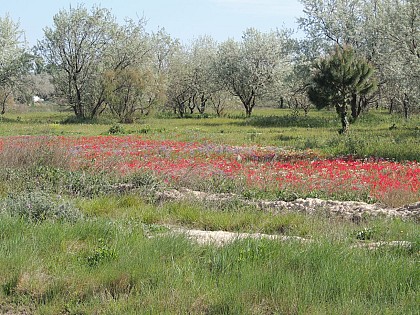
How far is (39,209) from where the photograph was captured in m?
7.83

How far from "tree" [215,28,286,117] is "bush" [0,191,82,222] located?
4639 centimetres

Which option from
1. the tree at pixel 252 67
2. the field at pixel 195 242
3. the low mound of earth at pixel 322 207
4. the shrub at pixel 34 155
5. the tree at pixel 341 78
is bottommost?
the low mound of earth at pixel 322 207

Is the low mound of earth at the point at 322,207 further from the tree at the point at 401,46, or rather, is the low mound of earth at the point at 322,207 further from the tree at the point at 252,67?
the tree at the point at 252,67

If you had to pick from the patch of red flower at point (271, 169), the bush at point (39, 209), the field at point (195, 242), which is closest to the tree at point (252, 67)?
the patch of red flower at point (271, 169)

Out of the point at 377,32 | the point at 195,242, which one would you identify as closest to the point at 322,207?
the point at 195,242

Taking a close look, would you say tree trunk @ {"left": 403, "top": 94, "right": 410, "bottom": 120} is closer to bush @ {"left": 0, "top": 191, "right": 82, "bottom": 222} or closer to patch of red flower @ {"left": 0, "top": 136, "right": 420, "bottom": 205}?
patch of red flower @ {"left": 0, "top": 136, "right": 420, "bottom": 205}

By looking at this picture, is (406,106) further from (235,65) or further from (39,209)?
(39,209)

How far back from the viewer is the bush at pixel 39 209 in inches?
299

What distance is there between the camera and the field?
4695 millimetres

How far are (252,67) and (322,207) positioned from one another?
4575 cm

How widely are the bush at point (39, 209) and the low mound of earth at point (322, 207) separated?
304 cm

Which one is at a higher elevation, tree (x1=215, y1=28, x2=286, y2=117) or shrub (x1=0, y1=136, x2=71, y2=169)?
tree (x1=215, y1=28, x2=286, y2=117)

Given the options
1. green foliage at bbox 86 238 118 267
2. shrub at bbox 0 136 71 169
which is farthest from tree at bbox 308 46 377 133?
green foliage at bbox 86 238 118 267

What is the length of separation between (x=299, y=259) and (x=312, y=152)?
15077mm
